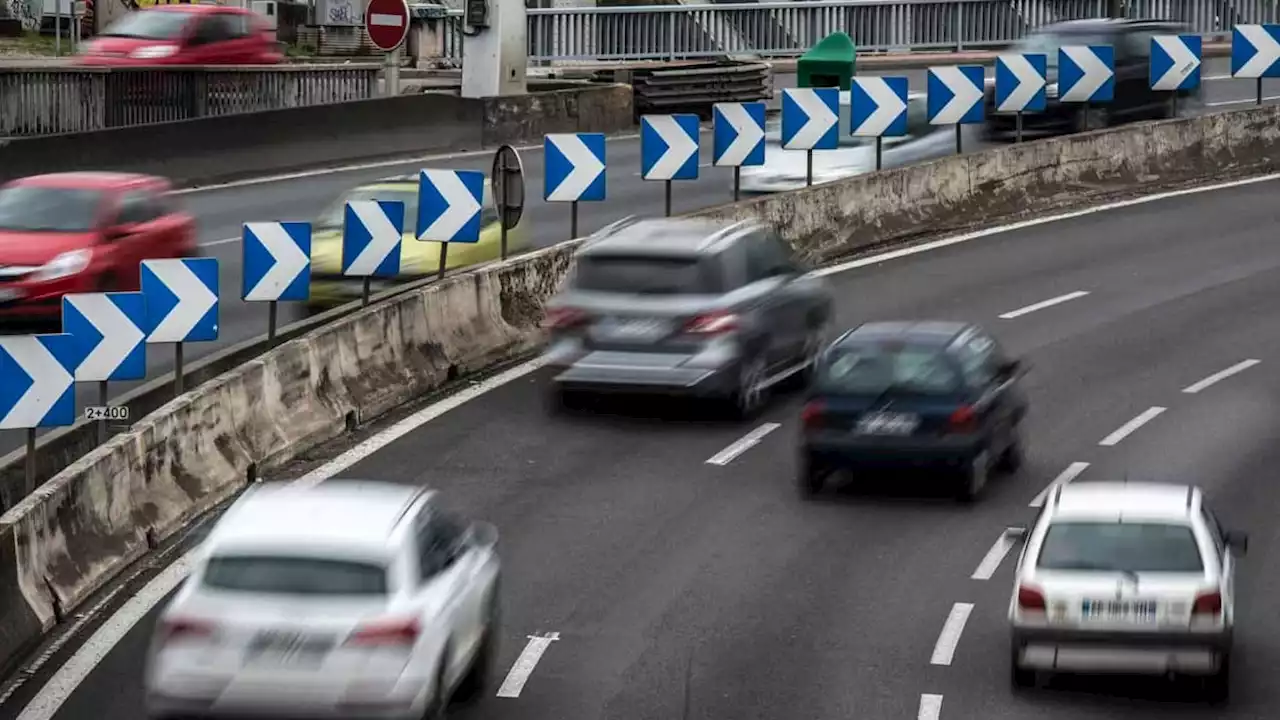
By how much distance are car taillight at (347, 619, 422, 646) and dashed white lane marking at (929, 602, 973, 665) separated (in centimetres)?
422

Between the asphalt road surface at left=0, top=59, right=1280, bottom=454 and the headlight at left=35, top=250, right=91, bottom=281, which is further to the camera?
the asphalt road surface at left=0, top=59, right=1280, bottom=454

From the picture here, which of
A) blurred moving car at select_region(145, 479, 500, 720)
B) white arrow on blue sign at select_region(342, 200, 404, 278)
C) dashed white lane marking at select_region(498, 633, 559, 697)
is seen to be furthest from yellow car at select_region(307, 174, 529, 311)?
blurred moving car at select_region(145, 479, 500, 720)

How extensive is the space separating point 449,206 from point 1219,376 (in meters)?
7.93

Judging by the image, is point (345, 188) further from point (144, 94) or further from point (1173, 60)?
point (1173, 60)

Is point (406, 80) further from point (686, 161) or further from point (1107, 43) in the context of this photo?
point (686, 161)

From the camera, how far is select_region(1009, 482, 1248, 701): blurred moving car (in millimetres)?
14672

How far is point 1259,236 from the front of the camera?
109 feet

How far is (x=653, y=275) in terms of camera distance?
2230 centimetres

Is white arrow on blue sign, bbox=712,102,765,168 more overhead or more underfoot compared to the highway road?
more overhead

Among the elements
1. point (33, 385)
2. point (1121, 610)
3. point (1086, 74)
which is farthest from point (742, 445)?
point (1086, 74)

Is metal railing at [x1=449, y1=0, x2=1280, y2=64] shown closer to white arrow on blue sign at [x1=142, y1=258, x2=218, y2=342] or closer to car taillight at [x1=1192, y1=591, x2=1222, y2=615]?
white arrow on blue sign at [x1=142, y1=258, x2=218, y2=342]

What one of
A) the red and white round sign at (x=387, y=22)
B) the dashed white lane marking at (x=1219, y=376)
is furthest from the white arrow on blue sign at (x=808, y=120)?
the dashed white lane marking at (x=1219, y=376)

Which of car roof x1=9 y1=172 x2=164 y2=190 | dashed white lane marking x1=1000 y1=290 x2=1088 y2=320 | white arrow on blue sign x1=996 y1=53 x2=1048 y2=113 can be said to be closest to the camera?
car roof x1=9 y1=172 x2=164 y2=190

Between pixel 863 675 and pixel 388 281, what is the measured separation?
38.9 feet
